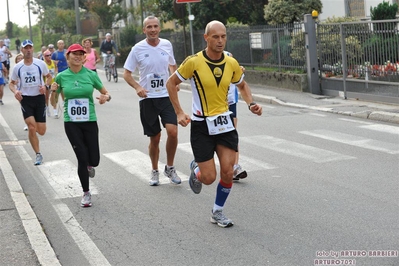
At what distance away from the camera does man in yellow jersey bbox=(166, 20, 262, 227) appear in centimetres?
731

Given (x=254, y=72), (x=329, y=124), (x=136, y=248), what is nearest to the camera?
(x=136, y=248)

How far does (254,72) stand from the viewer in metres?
23.5

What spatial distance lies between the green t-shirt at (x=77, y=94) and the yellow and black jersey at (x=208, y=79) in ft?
6.01

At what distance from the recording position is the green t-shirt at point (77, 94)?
887 cm

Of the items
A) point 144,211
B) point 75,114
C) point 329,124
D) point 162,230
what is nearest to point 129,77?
point 75,114

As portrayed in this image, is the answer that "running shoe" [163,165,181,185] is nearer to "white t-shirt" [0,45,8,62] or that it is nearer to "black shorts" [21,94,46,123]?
"black shorts" [21,94,46,123]

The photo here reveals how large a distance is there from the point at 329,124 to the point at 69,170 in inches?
217

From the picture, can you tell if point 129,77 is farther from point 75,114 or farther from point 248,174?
point 248,174

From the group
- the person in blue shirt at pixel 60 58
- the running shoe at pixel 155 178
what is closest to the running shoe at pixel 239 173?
the running shoe at pixel 155 178

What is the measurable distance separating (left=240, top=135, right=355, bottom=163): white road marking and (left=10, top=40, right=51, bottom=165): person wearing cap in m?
3.42

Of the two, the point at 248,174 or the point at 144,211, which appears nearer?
the point at 144,211

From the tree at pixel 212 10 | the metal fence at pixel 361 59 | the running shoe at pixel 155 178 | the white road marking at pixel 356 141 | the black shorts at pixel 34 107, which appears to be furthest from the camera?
the tree at pixel 212 10

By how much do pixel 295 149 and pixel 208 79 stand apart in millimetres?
4838

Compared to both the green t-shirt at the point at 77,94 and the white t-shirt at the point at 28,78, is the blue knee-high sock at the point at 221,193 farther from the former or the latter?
the white t-shirt at the point at 28,78
